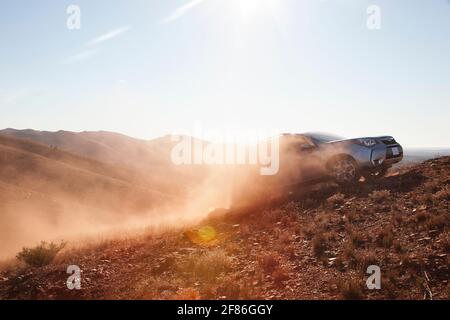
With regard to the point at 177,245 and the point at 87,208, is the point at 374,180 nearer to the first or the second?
the point at 177,245

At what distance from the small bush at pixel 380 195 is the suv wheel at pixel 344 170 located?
1346mm

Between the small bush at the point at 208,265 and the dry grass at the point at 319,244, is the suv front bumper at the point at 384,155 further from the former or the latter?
the small bush at the point at 208,265

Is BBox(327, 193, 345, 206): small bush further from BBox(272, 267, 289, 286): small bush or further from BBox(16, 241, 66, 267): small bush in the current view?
BBox(16, 241, 66, 267): small bush

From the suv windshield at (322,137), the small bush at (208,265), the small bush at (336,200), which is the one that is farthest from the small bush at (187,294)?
the suv windshield at (322,137)

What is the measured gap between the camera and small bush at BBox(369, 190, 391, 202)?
9.73m

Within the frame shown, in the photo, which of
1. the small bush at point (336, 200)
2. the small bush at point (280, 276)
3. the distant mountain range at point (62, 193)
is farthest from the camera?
the distant mountain range at point (62, 193)

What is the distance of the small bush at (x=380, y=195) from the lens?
31.9 feet

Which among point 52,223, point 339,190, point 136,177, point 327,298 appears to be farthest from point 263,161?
point 136,177

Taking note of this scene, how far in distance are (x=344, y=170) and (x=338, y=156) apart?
504 millimetres

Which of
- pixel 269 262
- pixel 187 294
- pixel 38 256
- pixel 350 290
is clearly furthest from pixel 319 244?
pixel 38 256

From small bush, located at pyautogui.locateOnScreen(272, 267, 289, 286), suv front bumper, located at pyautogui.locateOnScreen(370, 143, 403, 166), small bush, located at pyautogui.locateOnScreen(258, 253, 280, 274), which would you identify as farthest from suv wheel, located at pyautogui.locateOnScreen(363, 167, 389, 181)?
small bush, located at pyautogui.locateOnScreen(272, 267, 289, 286)

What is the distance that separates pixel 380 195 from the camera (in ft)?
32.3

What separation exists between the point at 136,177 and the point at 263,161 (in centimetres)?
4475

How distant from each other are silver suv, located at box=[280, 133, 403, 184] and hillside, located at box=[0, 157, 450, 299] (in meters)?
→ 0.87
